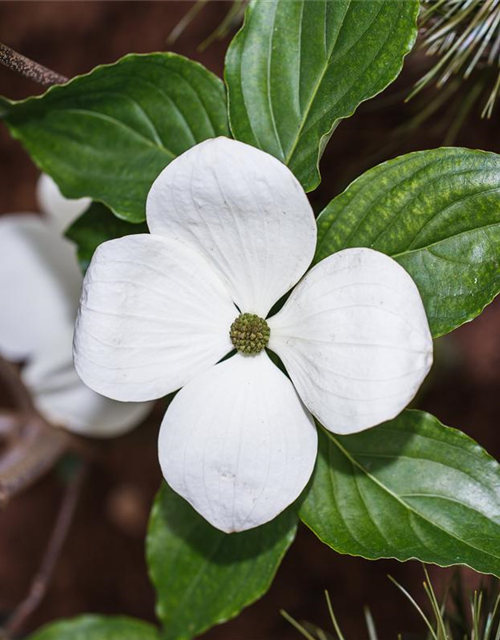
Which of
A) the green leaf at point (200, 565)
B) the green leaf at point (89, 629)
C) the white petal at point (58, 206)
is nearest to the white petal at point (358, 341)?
the green leaf at point (200, 565)

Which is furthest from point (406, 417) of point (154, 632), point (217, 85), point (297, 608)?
point (297, 608)

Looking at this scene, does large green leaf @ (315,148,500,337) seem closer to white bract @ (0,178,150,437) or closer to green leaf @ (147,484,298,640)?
green leaf @ (147,484,298,640)

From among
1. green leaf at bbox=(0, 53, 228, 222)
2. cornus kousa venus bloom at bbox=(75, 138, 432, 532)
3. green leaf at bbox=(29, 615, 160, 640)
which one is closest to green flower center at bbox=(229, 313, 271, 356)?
cornus kousa venus bloom at bbox=(75, 138, 432, 532)

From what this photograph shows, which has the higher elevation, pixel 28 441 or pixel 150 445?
pixel 28 441

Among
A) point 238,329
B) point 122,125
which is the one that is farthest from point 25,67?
point 238,329

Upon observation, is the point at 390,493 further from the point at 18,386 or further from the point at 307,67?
the point at 18,386

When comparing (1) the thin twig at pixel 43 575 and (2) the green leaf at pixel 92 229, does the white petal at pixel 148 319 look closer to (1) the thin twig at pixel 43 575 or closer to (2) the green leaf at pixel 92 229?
(2) the green leaf at pixel 92 229
